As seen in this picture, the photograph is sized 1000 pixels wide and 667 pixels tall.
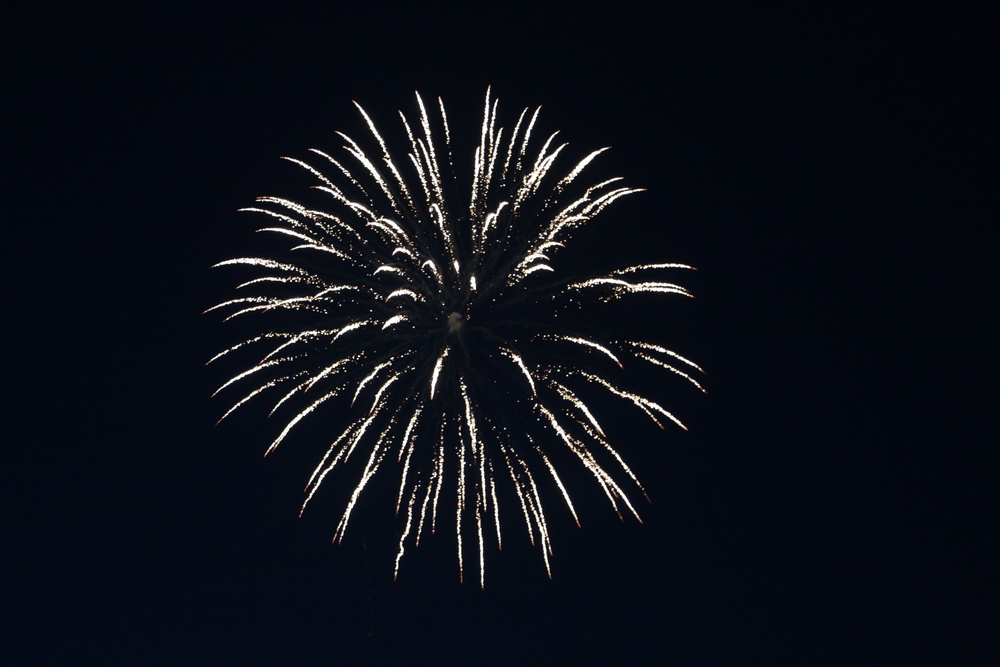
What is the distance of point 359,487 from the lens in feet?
99.5

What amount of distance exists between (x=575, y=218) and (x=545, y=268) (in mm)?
2053

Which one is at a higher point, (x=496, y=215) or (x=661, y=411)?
(x=496, y=215)

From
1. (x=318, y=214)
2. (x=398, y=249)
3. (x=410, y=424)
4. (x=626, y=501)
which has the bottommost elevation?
(x=626, y=501)

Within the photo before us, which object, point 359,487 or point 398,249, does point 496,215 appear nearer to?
point 398,249

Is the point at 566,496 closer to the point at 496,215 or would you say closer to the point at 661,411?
the point at 661,411

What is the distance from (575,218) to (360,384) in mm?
7096

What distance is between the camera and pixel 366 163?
30547 millimetres

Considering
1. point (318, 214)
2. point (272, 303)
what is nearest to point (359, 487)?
point (272, 303)

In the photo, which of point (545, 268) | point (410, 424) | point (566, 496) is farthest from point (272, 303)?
point (566, 496)

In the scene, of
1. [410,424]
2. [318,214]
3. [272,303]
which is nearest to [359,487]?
[410,424]

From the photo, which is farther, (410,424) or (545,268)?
(410,424)

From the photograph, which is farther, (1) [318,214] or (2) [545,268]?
(1) [318,214]

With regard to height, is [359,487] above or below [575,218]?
below

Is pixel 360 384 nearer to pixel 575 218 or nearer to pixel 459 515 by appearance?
pixel 459 515
